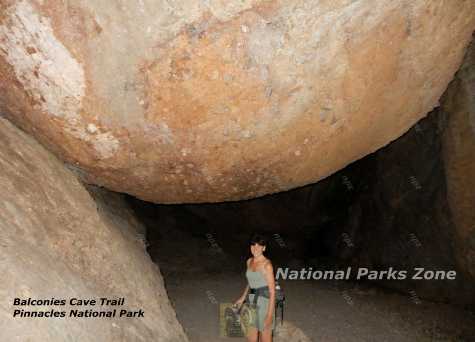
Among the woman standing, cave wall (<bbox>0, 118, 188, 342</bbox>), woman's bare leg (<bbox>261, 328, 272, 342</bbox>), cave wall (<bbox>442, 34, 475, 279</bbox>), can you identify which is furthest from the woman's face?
cave wall (<bbox>442, 34, 475, 279</bbox>)

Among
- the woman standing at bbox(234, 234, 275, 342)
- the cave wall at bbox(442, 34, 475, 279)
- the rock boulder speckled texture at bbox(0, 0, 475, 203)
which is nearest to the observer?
the rock boulder speckled texture at bbox(0, 0, 475, 203)

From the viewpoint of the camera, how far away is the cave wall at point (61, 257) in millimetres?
2061

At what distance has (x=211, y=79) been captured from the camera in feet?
9.17

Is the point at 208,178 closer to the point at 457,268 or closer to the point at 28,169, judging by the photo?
the point at 28,169

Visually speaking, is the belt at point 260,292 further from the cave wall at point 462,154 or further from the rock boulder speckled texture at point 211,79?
the cave wall at point 462,154

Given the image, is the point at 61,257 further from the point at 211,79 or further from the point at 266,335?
the point at 266,335

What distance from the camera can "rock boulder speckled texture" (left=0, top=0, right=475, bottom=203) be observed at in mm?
2637

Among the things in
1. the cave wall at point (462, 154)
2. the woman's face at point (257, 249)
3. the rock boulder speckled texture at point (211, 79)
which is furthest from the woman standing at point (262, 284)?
the cave wall at point (462, 154)

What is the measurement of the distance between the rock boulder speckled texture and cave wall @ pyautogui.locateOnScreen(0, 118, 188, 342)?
0.92 ft

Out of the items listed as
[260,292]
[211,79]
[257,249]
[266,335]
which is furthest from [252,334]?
[211,79]

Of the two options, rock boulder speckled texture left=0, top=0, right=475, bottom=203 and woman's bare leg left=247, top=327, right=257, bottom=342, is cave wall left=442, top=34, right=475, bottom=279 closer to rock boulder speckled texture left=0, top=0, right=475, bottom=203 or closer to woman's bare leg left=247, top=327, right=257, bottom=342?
rock boulder speckled texture left=0, top=0, right=475, bottom=203

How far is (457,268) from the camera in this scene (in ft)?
15.9


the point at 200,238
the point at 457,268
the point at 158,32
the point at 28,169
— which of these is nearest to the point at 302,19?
the point at 158,32

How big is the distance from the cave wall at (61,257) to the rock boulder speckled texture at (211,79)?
28 centimetres
